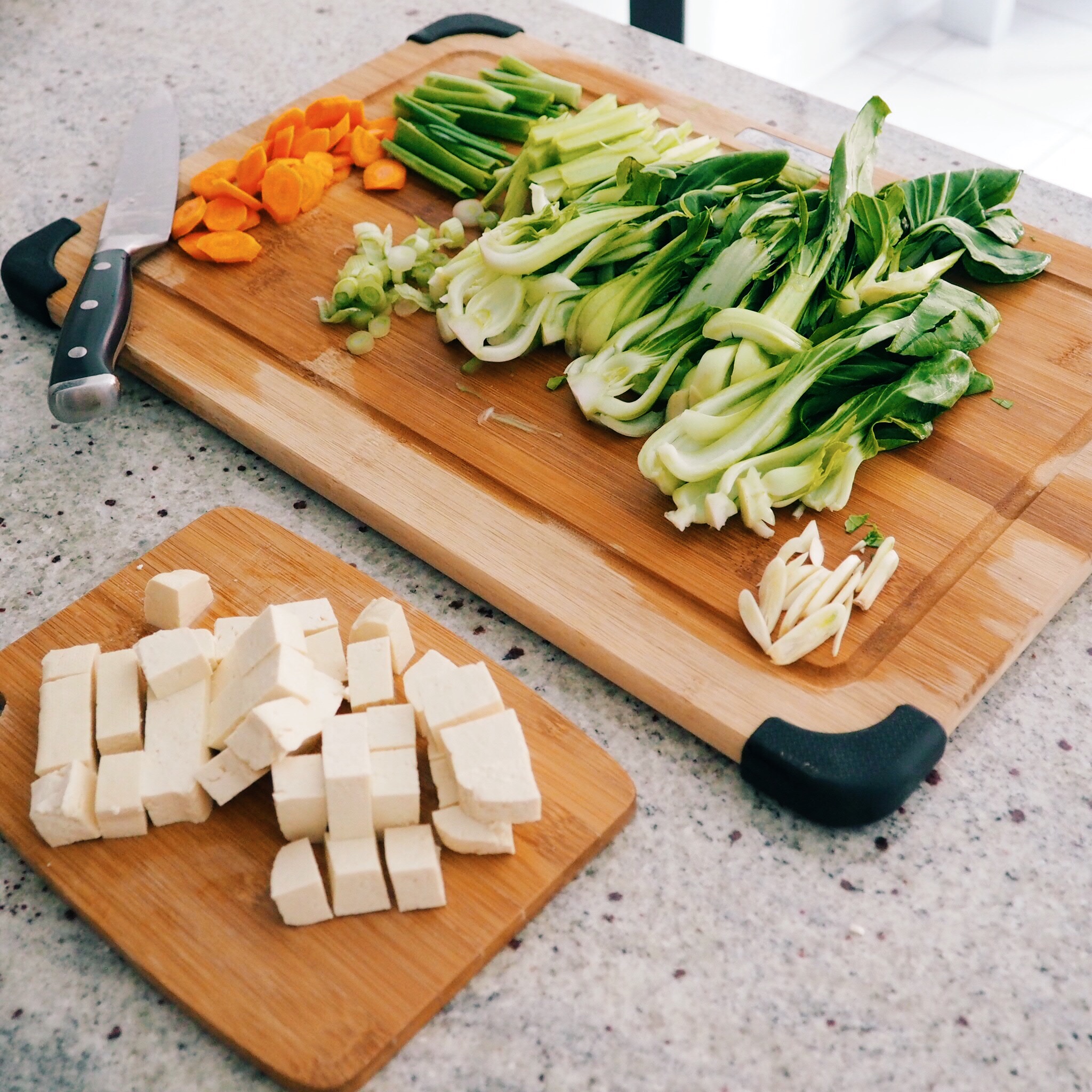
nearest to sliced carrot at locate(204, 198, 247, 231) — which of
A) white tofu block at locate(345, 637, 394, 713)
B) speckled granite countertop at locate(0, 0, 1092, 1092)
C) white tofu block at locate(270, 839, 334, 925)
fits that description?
speckled granite countertop at locate(0, 0, 1092, 1092)

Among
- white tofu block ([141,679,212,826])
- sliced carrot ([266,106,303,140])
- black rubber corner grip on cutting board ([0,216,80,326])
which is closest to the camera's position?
white tofu block ([141,679,212,826])

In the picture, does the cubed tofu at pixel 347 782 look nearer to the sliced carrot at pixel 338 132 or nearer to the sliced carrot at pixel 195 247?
Answer: the sliced carrot at pixel 195 247

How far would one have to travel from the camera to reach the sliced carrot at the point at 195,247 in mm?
2018

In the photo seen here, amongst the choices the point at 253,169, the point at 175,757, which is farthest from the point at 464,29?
the point at 175,757

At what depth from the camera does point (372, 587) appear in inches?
60.2

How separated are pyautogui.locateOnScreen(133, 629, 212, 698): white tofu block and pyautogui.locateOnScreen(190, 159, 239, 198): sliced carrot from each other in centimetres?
112

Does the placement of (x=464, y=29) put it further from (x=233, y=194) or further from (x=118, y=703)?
(x=118, y=703)

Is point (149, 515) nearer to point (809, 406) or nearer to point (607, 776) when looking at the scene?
point (607, 776)

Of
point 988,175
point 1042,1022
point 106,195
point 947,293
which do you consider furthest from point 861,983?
point 106,195

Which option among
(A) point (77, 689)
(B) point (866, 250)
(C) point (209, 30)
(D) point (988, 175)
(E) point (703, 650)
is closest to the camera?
(A) point (77, 689)

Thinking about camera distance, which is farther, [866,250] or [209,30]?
[209,30]

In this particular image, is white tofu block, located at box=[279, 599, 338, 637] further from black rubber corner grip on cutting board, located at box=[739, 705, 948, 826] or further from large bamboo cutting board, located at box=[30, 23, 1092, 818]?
black rubber corner grip on cutting board, located at box=[739, 705, 948, 826]

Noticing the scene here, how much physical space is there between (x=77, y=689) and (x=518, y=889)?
0.55 m

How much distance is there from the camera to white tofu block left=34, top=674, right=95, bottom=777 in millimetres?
1248
